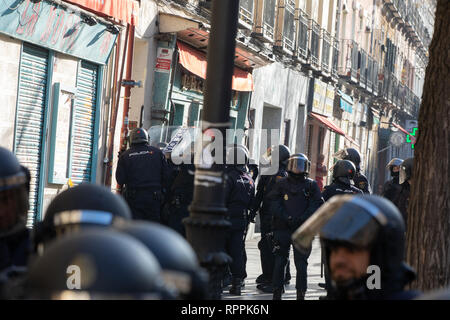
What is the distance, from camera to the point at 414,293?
3758 millimetres

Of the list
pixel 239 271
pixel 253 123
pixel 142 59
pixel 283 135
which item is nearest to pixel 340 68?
pixel 283 135

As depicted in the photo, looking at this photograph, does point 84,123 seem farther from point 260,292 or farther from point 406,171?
point 406,171

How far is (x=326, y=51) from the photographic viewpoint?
2994 cm

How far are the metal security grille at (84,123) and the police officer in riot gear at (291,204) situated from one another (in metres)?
4.03

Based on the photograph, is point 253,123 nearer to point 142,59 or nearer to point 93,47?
point 142,59

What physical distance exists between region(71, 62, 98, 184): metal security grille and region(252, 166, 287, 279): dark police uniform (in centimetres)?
299

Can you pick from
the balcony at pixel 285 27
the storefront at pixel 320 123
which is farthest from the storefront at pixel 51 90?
the storefront at pixel 320 123

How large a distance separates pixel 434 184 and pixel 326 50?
74.7 ft

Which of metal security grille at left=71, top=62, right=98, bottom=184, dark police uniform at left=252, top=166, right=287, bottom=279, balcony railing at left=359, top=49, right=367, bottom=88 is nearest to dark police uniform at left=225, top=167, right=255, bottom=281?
dark police uniform at left=252, top=166, right=287, bottom=279

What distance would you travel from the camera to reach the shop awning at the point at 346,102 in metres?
32.4

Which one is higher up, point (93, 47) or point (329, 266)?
point (93, 47)

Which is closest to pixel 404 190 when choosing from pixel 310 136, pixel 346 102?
pixel 310 136
